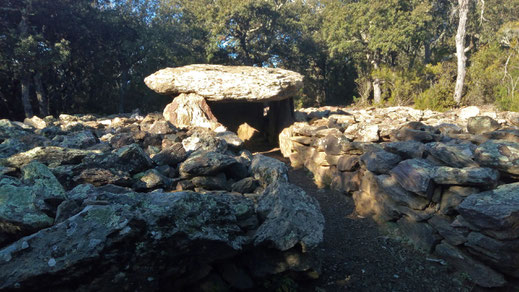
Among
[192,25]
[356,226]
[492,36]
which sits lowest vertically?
[356,226]

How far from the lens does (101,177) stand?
3.37m

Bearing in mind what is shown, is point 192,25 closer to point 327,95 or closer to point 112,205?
point 327,95

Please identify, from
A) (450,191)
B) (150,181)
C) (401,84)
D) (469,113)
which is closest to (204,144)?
(150,181)

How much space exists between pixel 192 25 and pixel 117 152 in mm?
18212

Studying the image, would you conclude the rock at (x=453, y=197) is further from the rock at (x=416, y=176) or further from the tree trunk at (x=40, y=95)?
the tree trunk at (x=40, y=95)

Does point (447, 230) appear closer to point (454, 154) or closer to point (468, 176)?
point (468, 176)

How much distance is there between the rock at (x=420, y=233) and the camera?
380 centimetres

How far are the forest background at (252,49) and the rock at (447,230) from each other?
9194 mm

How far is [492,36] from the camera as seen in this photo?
65.3ft

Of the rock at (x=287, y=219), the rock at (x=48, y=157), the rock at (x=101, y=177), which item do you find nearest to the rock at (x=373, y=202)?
the rock at (x=287, y=219)

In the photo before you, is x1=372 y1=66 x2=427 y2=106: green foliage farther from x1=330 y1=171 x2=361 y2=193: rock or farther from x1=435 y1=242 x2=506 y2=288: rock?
x1=435 y1=242 x2=506 y2=288: rock

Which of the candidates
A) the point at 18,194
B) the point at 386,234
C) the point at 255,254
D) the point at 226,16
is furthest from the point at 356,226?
the point at 226,16

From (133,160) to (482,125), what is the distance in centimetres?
566

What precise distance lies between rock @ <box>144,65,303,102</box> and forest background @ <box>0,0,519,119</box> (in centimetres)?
645
